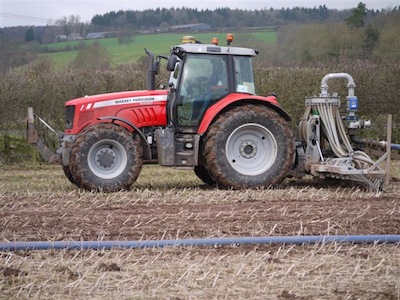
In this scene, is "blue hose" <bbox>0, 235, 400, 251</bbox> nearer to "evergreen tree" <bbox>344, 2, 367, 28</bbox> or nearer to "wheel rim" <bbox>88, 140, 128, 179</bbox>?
"wheel rim" <bbox>88, 140, 128, 179</bbox>

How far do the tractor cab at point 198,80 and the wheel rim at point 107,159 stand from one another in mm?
885

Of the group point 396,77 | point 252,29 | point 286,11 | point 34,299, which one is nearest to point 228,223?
point 34,299

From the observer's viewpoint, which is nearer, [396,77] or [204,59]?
[204,59]

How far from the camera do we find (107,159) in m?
10.1

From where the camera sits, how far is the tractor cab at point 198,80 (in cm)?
1035

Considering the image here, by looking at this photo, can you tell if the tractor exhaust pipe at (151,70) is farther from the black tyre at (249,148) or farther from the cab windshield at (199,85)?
the black tyre at (249,148)

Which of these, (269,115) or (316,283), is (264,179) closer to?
(269,115)

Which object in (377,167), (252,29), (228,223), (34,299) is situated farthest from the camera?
(252,29)

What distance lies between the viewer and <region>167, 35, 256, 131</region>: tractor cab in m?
10.4

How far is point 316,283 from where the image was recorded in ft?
18.0

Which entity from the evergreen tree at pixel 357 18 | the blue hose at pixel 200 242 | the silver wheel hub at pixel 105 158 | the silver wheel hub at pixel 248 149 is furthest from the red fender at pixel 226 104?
the evergreen tree at pixel 357 18

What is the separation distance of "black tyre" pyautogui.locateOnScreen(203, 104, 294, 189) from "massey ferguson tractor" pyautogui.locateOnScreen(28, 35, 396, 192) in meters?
0.01

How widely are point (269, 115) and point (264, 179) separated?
0.92 meters

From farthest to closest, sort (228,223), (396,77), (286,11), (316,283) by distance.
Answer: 1. (286,11)
2. (396,77)
3. (228,223)
4. (316,283)
